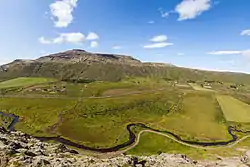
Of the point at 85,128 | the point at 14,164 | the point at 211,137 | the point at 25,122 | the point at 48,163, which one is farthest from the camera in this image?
the point at 25,122

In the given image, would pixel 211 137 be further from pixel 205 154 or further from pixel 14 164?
pixel 14 164

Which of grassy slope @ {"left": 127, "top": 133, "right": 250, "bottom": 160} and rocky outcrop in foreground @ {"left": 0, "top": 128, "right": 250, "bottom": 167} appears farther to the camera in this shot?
grassy slope @ {"left": 127, "top": 133, "right": 250, "bottom": 160}

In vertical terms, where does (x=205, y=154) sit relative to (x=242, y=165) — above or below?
below

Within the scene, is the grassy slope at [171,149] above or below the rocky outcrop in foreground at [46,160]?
below

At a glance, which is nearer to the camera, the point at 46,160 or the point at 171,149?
the point at 46,160

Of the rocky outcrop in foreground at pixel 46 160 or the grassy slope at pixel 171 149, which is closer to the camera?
the rocky outcrop in foreground at pixel 46 160

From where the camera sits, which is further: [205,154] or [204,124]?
[204,124]

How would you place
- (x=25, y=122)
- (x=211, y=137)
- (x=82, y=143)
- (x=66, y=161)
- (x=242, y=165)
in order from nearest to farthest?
(x=66, y=161) < (x=242, y=165) < (x=82, y=143) < (x=211, y=137) < (x=25, y=122)

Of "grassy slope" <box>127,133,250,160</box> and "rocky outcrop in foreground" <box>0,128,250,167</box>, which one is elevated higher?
"rocky outcrop in foreground" <box>0,128,250,167</box>

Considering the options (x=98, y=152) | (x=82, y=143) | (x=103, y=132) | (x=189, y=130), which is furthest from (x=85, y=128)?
(x=189, y=130)

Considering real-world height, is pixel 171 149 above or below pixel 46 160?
below

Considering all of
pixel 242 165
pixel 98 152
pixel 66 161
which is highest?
pixel 66 161
